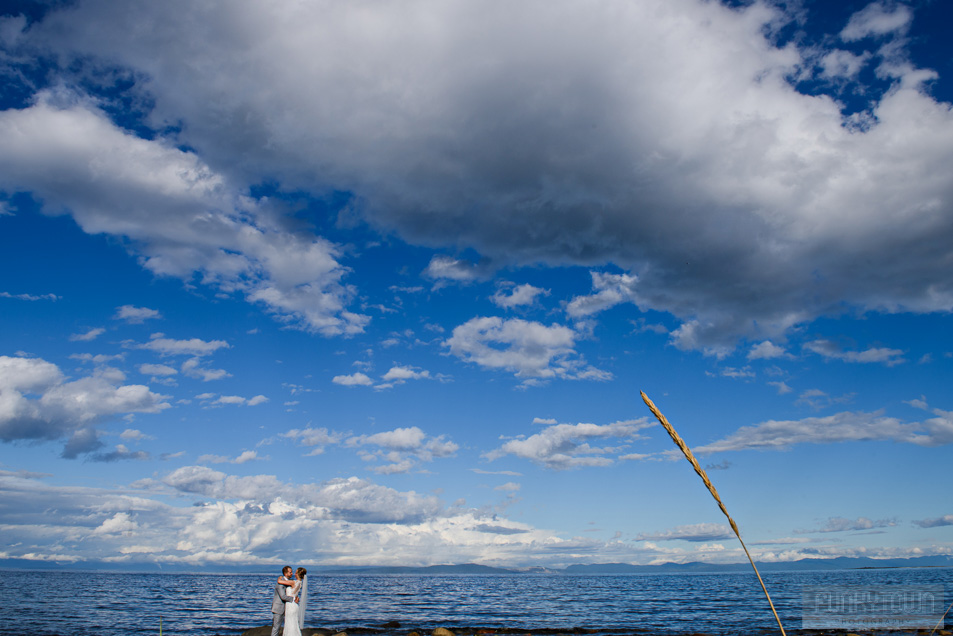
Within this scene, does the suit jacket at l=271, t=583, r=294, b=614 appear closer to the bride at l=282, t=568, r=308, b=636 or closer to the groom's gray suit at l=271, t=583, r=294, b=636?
the groom's gray suit at l=271, t=583, r=294, b=636

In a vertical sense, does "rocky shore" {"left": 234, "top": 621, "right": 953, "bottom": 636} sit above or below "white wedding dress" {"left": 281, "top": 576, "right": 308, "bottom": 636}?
below

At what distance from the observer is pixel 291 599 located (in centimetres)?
1941

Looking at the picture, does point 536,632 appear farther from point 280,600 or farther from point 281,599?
point 281,599

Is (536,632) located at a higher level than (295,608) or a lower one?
lower

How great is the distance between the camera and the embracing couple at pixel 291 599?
1912 centimetres

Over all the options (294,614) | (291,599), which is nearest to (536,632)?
(294,614)

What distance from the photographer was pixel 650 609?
51.8 meters

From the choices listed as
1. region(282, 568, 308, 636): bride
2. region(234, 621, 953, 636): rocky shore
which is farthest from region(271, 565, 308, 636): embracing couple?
region(234, 621, 953, 636): rocky shore

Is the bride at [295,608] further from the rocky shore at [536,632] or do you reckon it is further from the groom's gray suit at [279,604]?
the rocky shore at [536,632]

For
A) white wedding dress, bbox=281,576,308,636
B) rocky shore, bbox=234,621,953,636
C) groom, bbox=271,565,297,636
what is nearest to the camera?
white wedding dress, bbox=281,576,308,636

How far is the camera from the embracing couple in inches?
753

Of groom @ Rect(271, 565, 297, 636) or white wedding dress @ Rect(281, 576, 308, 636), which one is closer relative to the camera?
white wedding dress @ Rect(281, 576, 308, 636)

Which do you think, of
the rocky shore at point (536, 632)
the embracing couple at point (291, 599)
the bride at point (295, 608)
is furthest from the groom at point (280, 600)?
the rocky shore at point (536, 632)

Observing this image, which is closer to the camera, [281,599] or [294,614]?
[294,614]
